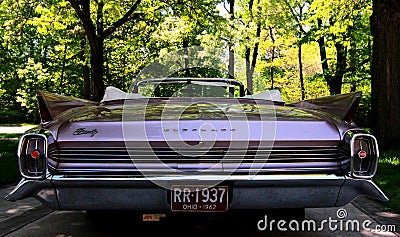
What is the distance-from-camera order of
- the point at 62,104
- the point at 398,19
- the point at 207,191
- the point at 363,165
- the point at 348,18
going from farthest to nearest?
1. the point at 348,18
2. the point at 398,19
3. the point at 62,104
4. the point at 363,165
5. the point at 207,191

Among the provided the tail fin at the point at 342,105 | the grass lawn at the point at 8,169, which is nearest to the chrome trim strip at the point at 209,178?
the tail fin at the point at 342,105

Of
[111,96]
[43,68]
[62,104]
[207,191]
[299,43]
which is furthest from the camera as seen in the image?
[43,68]

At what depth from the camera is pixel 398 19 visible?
8672 millimetres

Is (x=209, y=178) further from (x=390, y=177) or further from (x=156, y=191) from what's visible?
(x=390, y=177)

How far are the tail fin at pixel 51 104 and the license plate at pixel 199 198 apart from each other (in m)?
1.29

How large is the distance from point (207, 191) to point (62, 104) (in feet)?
5.59

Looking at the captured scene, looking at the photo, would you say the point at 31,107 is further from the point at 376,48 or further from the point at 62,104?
the point at 62,104

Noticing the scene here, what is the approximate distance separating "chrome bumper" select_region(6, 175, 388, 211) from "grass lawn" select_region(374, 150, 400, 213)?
231 cm

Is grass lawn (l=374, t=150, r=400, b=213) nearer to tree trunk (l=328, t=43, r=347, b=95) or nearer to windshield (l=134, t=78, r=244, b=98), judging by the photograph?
windshield (l=134, t=78, r=244, b=98)

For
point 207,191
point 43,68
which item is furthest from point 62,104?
point 43,68

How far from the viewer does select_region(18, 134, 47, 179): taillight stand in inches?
114
